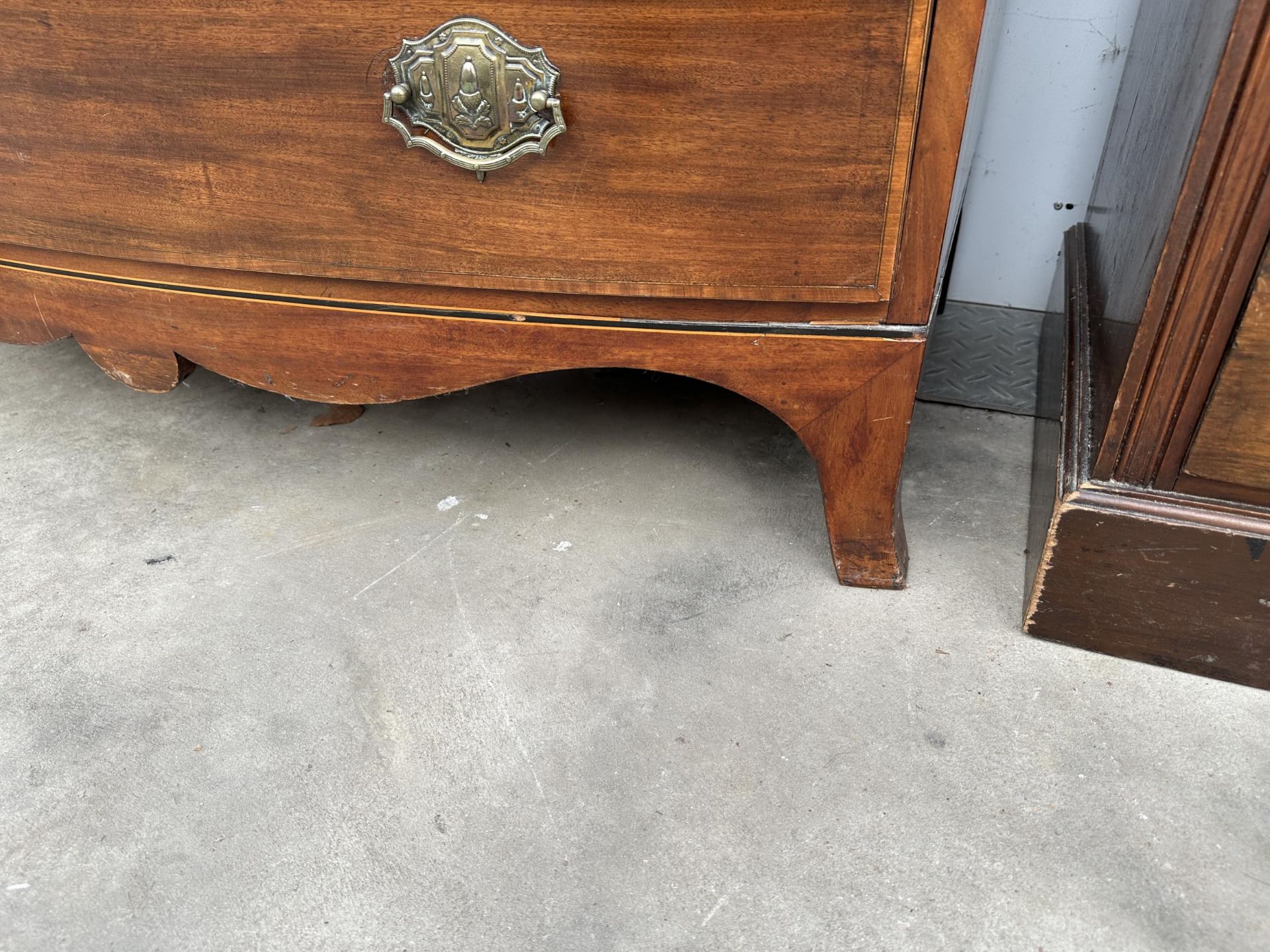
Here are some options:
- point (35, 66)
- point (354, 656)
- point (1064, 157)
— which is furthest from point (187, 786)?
point (1064, 157)

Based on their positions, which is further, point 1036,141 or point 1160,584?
point 1036,141

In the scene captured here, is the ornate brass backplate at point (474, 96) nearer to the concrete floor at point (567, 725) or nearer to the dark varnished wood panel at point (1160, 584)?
the concrete floor at point (567, 725)

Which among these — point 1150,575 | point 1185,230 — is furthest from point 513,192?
point 1150,575

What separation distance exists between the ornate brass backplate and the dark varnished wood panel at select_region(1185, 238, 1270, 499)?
0.60 metres

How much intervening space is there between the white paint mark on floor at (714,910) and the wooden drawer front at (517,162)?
0.52 meters

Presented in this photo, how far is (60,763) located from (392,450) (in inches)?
23.1

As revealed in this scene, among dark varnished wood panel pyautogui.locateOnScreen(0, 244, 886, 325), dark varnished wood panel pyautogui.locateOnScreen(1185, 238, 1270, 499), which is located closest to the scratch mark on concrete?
dark varnished wood panel pyautogui.locateOnScreen(0, 244, 886, 325)

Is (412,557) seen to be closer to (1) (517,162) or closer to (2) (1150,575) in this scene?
(1) (517,162)

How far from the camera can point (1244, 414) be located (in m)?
0.77

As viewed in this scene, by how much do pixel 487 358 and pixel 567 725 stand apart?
387mm

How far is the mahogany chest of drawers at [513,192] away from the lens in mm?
746

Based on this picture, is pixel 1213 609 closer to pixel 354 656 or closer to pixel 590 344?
pixel 590 344

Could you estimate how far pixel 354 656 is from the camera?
916 millimetres

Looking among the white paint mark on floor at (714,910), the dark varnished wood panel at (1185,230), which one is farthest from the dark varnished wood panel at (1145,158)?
the white paint mark on floor at (714,910)
